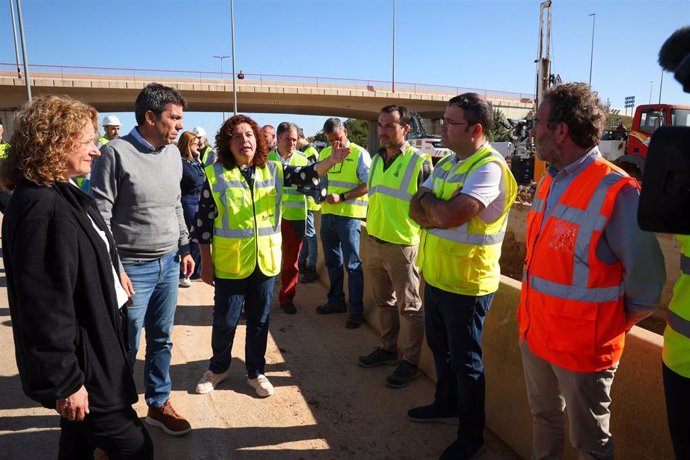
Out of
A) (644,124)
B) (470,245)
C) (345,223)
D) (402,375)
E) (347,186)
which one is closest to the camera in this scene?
(470,245)

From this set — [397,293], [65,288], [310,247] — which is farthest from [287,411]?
[310,247]

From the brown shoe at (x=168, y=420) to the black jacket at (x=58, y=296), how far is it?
1324 millimetres

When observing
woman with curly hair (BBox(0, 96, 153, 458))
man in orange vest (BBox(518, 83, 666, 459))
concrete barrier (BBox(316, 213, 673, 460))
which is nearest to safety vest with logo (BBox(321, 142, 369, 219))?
concrete barrier (BBox(316, 213, 673, 460))

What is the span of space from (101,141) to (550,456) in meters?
6.70

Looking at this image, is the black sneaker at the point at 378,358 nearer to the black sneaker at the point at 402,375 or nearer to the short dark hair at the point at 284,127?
the black sneaker at the point at 402,375

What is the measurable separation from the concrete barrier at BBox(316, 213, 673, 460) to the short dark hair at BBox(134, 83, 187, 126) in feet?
8.18

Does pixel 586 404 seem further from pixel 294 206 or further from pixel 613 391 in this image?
pixel 294 206

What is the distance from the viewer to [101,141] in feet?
22.0

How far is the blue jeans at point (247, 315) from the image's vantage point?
11.8 feet

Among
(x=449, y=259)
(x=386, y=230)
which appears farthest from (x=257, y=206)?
(x=449, y=259)

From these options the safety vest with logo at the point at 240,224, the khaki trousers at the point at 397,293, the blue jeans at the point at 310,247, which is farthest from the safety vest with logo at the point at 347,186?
the safety vest with logo at the point at 240,224

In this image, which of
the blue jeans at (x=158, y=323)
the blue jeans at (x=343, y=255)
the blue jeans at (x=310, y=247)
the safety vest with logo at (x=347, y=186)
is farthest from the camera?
the blue jeans at (x=310, y=247)

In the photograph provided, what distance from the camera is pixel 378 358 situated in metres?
4.16

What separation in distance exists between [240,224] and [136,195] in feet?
2.60
